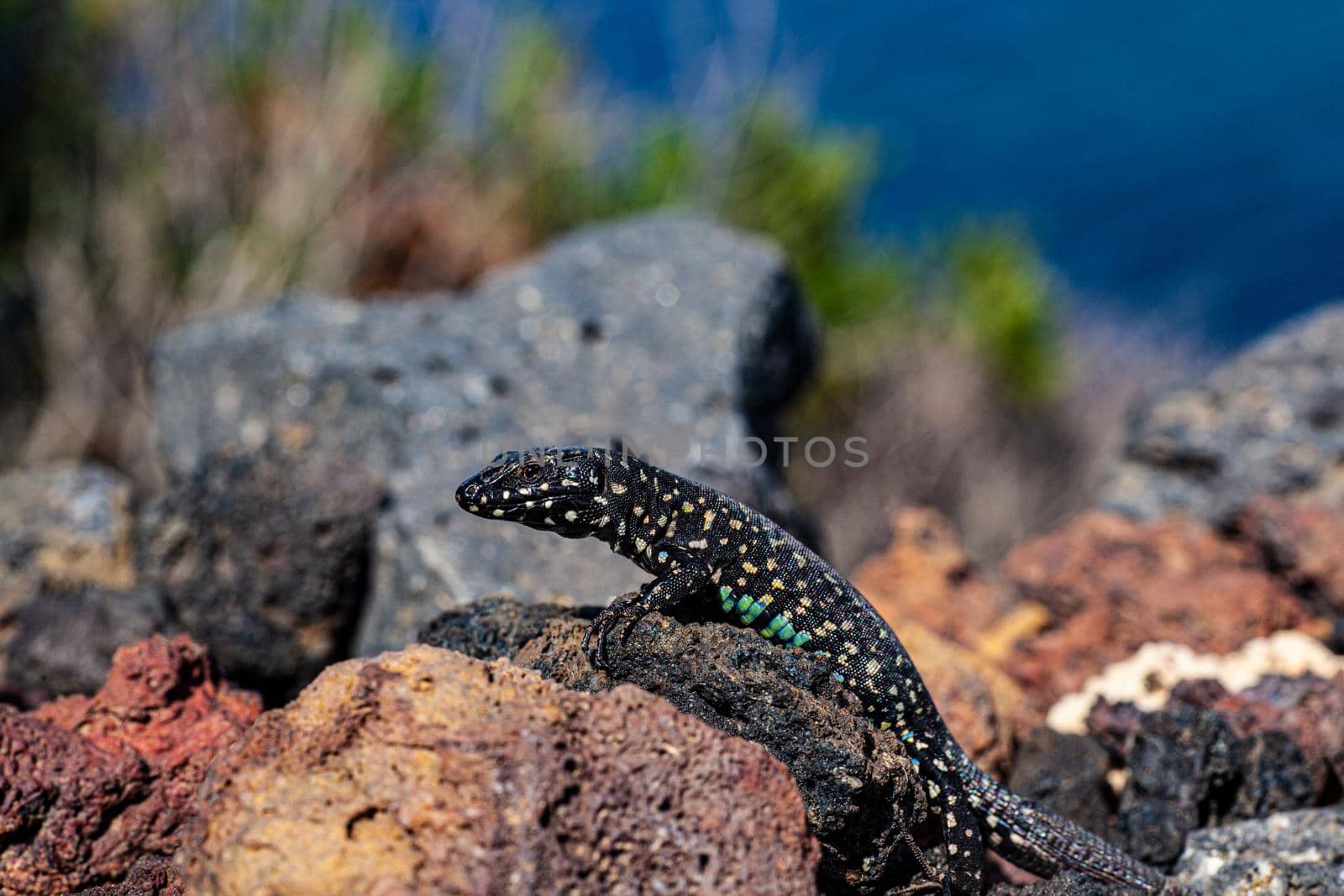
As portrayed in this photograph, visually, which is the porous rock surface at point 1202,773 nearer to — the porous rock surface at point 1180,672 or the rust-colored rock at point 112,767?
the porous rock surface at point 1180,672

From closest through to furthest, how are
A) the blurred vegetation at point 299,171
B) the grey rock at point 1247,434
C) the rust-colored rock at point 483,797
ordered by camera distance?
1. the rust-colored rock at point 483,797
2. the grey rock at point 1247,434
3. the blurred vegetation at point 299,171

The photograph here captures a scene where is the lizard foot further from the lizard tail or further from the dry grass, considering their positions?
the dry grass

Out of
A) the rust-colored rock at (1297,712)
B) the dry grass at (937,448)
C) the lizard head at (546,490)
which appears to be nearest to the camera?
the lizard head at (546,490)

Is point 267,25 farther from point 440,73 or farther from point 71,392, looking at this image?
point 71,392

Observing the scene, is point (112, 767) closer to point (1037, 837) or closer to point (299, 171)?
point (1037, 837)

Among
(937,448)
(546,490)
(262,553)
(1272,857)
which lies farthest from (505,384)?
(937,448)

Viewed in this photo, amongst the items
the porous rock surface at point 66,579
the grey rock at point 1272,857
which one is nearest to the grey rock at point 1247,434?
the grey rock at point 1272,857
